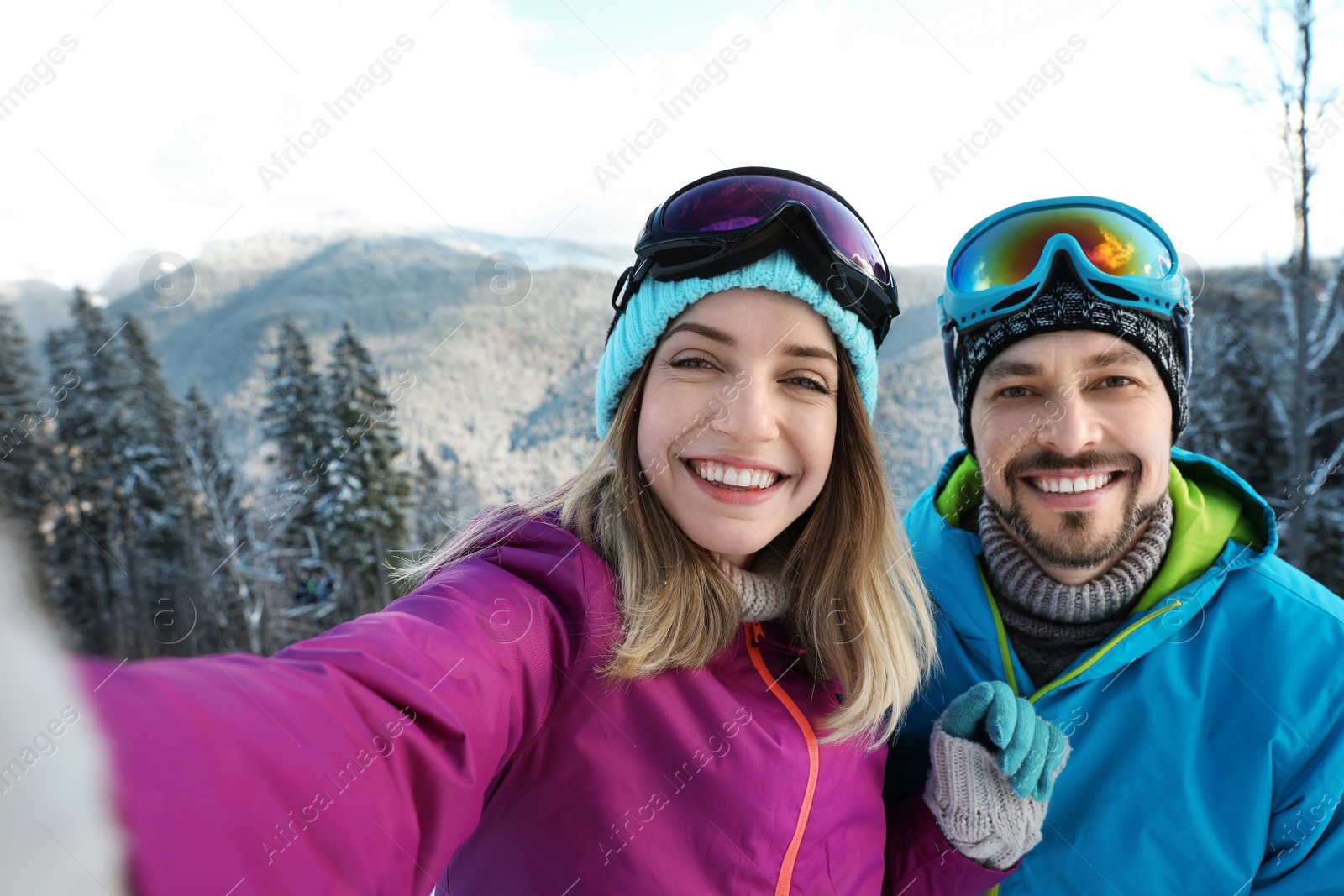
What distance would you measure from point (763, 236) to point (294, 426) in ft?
67.9

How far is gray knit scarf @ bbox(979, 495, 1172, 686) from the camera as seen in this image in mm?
2123

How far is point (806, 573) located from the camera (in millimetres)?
1932

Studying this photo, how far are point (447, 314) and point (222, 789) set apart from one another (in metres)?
78.7

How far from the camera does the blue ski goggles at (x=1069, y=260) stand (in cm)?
230

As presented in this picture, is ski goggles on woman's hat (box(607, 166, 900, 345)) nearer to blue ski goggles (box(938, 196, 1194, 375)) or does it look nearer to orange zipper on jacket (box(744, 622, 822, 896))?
blue ski goggles (box(938, 196, 1194, 375))

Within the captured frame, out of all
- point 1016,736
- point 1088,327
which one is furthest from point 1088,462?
point 1016,736

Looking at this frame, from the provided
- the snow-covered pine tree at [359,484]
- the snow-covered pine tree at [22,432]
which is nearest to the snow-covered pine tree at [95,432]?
the snow-covered pine tree at [22,432]

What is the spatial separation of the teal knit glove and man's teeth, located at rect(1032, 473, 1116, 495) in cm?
70

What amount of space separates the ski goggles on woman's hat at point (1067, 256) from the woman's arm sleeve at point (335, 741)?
1924 millimetres

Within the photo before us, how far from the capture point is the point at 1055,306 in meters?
2.29

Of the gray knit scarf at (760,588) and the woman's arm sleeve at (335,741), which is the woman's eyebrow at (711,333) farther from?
the woman's arm sleeve at (335,741)

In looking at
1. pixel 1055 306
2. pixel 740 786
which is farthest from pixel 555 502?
pixel 1055 306

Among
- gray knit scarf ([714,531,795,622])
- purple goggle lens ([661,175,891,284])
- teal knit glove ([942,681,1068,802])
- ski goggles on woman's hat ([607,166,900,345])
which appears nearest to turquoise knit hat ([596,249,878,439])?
ski goggles on woman's hat ([607,166,900,345])

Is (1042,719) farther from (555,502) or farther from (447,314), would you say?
(447,314)
